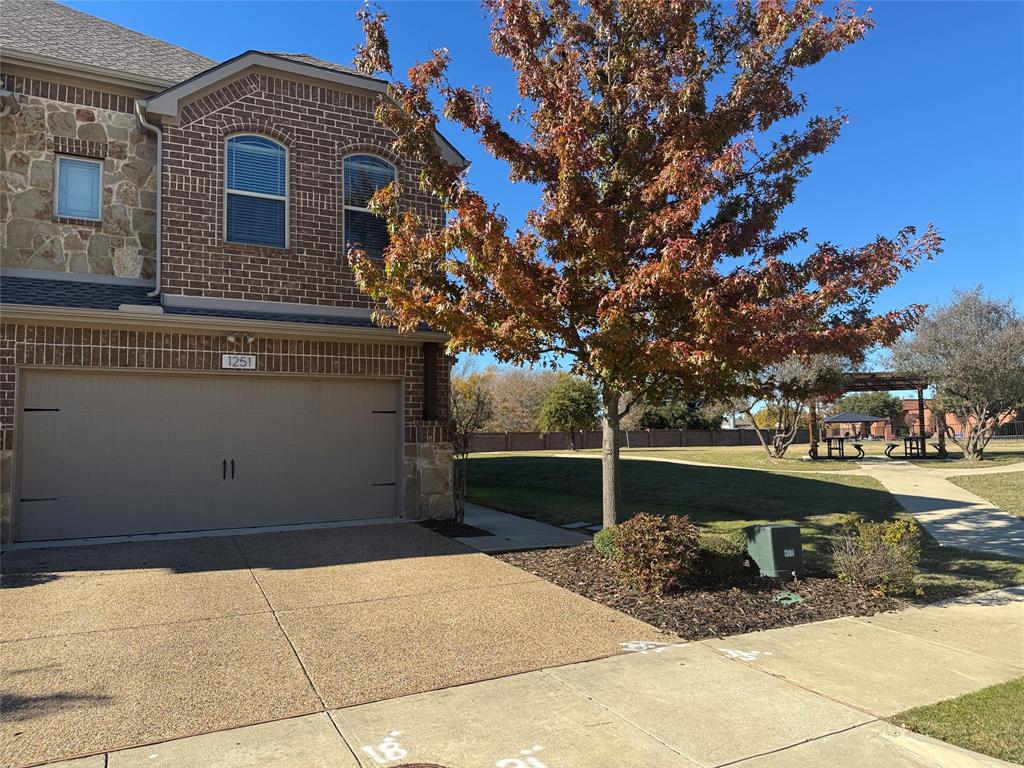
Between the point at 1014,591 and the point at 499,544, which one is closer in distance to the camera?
the point at 1014,591

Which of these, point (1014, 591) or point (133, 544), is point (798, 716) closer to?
point (1014, 591)

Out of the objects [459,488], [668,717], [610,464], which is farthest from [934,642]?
[459,488]

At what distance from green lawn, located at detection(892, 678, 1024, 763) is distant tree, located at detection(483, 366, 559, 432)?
45.9 meters

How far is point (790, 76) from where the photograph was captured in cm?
868

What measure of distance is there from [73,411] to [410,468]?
185 inches

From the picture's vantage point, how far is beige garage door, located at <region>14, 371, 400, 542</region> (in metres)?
9.02

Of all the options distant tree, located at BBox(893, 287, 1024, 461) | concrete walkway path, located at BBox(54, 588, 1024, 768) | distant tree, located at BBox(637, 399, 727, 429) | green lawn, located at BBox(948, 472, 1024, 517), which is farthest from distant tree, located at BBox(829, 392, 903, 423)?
concrete walkway path, located at BBox(54, 588, 1024, 768)

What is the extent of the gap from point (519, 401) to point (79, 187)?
42.9 m

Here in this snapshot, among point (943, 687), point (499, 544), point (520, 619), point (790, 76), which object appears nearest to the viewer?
Answer: point (943, 687)

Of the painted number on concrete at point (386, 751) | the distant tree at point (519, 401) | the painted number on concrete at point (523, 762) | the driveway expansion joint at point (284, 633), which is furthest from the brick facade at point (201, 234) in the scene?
the distant tree at point (519, 401)

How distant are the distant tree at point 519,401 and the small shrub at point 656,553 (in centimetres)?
4326

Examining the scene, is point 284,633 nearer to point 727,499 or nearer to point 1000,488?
point 727,499

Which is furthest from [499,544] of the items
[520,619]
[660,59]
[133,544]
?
[660,59]

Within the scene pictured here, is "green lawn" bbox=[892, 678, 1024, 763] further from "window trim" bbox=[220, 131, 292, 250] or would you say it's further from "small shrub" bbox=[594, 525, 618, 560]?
"window trim" bbox=[220, 131, 292, 250]
